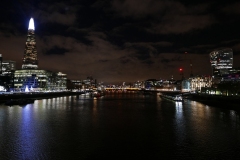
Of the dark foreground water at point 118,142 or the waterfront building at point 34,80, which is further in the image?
the waterfront building at point 34,80

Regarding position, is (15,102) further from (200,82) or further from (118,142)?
(200,82)

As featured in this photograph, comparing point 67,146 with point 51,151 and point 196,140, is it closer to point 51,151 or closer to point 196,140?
point 51,151

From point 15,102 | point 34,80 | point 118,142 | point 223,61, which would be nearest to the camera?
point 118,142

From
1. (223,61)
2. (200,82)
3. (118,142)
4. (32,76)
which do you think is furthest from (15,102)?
(223,61)

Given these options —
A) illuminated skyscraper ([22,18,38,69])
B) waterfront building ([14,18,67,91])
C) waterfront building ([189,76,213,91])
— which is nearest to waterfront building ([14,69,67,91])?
waterfront building ([14,18,67,91])

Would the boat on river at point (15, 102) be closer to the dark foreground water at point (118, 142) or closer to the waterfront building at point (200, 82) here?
the dark foreground water at point (118, 142)

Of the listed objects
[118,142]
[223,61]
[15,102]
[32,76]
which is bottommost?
[118,142]

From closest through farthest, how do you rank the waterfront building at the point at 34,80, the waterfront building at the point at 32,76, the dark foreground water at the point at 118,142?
the dark foreground water at the point at 118,142 → the waterfront building at the point at 34,80 → the waterfront building at the point at 32,76

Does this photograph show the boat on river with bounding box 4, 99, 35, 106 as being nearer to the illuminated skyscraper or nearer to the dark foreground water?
the dark foreground water

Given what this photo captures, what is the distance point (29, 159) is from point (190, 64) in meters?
162

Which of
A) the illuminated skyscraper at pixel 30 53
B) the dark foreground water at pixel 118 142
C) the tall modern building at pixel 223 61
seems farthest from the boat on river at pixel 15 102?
the tall modern building at pixel 223 61

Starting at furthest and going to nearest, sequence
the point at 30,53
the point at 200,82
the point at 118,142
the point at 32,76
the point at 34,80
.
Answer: the point at 30,53 → the point at 200,82 → the point at 32,76 → the point at 34,80 → the point at 118,142

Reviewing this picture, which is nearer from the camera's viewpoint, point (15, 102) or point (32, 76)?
point (15, 102)

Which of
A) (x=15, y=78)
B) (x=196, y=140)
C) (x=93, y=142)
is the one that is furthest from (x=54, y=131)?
(x=15, y=78)
